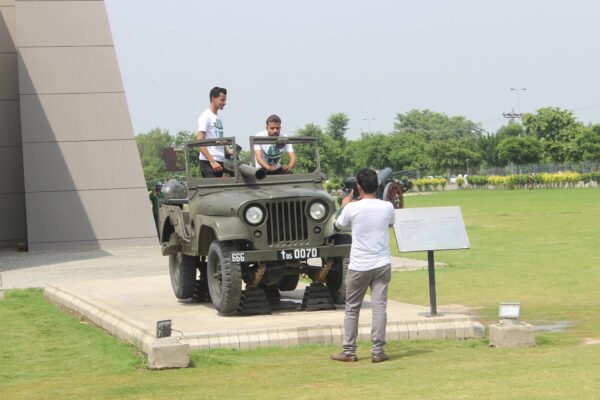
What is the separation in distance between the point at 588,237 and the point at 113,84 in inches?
525

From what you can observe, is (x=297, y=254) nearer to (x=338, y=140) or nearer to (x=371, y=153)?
(x=338, y=140)

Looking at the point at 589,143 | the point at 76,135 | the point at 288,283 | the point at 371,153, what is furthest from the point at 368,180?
the point at 371,153

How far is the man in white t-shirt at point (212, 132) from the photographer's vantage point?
1454 cm

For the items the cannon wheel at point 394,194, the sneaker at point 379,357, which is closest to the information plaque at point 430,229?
the sneaker at point 379,357

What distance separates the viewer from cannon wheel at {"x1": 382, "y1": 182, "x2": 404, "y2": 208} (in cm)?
2661

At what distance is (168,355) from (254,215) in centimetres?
298

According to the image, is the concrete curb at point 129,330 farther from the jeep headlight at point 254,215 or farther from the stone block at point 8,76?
the stone block at point 8,76

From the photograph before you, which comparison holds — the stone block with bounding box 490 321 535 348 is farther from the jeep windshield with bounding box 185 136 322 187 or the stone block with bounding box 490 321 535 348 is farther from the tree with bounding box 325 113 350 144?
the tree with bounding box 325 113 350 144

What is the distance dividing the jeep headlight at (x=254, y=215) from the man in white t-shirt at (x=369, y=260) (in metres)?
2.63

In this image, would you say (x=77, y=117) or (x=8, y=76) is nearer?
(x=77, y=117)

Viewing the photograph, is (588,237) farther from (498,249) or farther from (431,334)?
(431,334)

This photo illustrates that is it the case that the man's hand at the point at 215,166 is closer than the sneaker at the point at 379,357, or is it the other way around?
the sneaker at the point at 379,357

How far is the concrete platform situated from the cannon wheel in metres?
11.0

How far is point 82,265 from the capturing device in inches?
997
